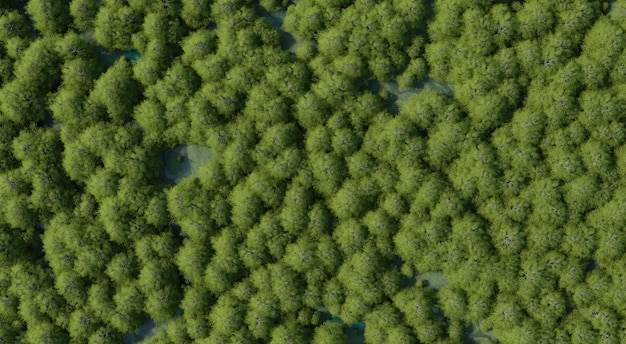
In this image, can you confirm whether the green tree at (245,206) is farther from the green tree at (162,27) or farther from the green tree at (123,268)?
the green tree at (162,27)

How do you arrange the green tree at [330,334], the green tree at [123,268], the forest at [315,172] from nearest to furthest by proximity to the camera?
the forest at [315,172] → the green tree at [330,334] → the green tree at [123,268]

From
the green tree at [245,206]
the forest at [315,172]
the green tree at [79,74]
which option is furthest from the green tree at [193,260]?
the green tree at [79,74]

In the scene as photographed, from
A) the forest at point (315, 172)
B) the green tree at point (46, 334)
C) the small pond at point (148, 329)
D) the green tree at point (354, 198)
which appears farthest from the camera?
the small pond at point (148, 329)

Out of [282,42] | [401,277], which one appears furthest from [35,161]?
[401,277]

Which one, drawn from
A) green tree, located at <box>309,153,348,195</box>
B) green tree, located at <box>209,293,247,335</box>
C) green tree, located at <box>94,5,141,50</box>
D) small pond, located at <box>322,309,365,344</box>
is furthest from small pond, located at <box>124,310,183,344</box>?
green tree, located at <box>94,5,141,50</box>

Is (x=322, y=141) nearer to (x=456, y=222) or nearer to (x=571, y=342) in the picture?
(x=456, y=222)

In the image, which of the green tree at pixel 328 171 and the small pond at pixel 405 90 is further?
the small pond at pixel 405 90

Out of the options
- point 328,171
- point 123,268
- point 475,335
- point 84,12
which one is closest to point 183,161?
point 123,268
